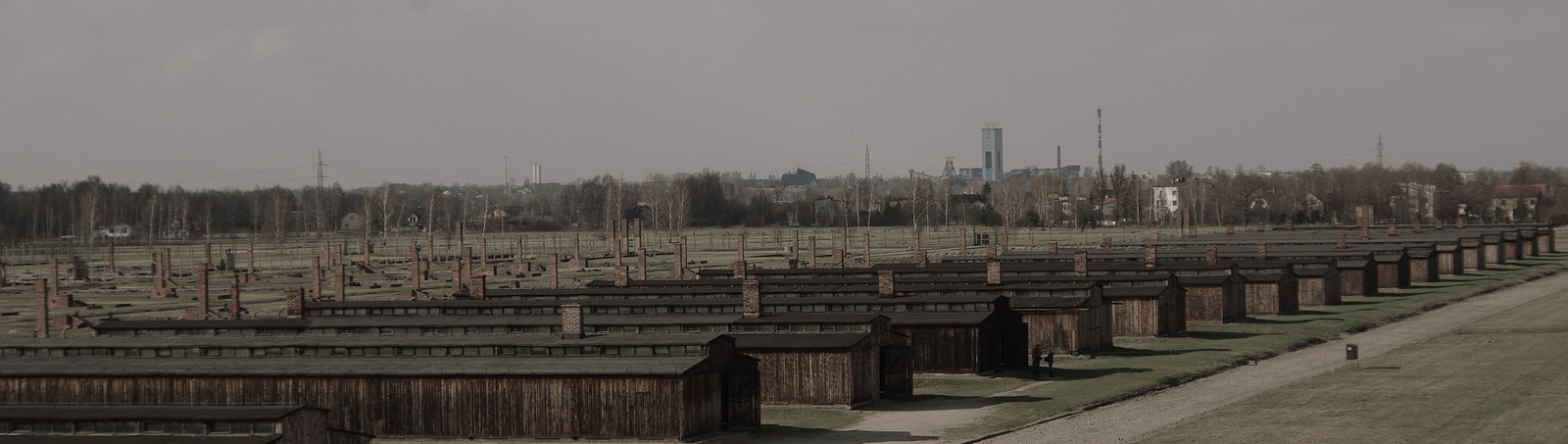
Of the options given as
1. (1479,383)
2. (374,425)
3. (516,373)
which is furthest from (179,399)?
(1479,383)

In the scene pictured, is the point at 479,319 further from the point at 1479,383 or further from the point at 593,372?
the point at 1479,383

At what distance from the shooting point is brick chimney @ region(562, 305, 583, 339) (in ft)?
147

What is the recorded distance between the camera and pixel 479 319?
51.8 metres

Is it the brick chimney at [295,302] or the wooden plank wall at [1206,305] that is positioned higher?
the brick chimney at [295,302]

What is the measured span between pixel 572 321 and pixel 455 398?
688cm

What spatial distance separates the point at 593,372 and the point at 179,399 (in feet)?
37.6

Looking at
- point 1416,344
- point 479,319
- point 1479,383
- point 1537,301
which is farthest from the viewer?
point 1537,301

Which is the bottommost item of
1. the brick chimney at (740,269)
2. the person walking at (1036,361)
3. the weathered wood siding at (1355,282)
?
the person walking at (1036,361)

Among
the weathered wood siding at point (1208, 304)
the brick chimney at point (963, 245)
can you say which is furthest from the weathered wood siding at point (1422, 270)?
the weathered wood siding at point (1208, 304)

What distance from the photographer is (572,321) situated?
44.9 meters

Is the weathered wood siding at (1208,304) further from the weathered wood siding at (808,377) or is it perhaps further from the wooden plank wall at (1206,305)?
the weathered wood siding at (808,377)

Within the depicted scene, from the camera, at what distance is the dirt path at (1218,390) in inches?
1507

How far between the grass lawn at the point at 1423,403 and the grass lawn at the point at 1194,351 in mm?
1890

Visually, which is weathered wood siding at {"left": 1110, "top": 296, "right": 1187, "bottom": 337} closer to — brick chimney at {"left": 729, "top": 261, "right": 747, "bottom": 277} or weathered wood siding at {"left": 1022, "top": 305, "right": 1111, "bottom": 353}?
weathered wood siding at {"left": 1022, "top": 305, "right": 1111, "bottom": 353}
